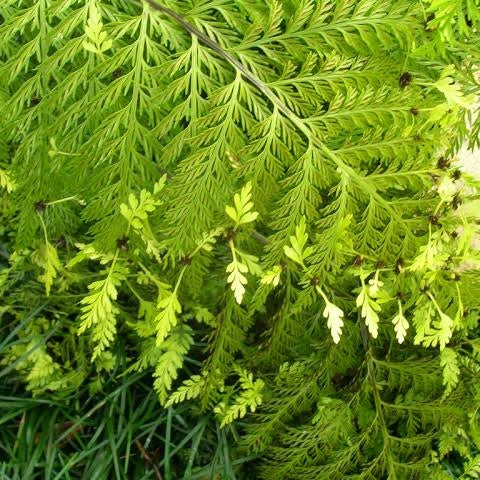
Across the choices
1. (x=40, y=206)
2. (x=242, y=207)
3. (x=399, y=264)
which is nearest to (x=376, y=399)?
(x=399, y=264)

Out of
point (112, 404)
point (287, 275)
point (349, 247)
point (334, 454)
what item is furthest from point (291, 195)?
point (112, 404)

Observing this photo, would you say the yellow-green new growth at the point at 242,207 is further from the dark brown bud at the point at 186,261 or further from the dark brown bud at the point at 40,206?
the dark brown bud at the point at 40,206

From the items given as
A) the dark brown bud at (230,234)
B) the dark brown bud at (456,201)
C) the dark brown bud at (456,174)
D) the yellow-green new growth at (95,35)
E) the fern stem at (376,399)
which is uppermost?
the yellow-green new growth at (95,35)

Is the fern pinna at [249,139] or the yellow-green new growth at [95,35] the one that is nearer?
the yellow-green new growth at [95,35]

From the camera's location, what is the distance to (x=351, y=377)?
92.4 inches

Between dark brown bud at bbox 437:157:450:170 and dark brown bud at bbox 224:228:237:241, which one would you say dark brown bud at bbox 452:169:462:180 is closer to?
dark brown bud at bbox 437:157:450:170

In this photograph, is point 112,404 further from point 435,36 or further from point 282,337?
point 435,36

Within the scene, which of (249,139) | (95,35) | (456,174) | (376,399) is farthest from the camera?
(376,399)

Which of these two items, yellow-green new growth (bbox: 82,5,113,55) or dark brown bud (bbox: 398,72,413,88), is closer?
yellow-green new growth (bbox: 82,5,113,55)

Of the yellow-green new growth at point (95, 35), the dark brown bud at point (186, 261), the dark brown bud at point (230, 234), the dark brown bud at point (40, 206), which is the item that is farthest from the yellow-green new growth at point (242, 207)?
the dark brown bud at point (40, 206)

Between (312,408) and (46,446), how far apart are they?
3.05ft

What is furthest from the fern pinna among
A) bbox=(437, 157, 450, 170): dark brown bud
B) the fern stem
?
the fern stem

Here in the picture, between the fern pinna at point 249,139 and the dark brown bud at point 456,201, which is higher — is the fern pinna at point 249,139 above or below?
above

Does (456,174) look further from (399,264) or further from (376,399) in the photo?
(376,399)
